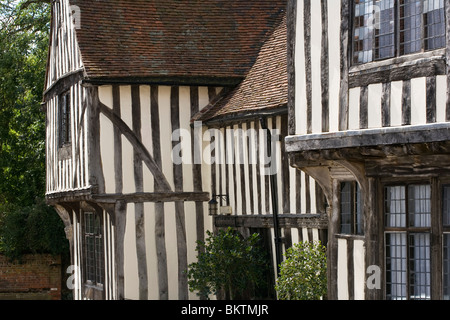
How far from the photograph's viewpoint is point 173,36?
15.7m

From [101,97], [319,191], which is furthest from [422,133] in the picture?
[101,97]

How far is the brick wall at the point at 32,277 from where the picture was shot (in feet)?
68.4

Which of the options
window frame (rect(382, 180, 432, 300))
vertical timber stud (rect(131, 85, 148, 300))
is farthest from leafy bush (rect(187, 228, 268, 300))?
window frame (rect(382, 180, 432, 300))

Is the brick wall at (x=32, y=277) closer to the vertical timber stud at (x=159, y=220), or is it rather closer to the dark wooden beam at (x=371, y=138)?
the vertical timber stud at (x=159, y=220)

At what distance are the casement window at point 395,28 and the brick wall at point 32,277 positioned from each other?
13.3 m

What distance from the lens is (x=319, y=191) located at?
489 inches

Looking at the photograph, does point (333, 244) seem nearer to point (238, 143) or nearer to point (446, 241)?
point (446, 241)

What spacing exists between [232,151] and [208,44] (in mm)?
2306

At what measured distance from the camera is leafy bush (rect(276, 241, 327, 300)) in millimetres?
11398

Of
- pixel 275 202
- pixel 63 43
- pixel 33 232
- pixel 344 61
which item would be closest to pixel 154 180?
pixel 275 202

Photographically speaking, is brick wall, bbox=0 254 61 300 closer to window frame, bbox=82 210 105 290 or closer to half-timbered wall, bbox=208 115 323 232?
window frame, bbox=82 210 105 290

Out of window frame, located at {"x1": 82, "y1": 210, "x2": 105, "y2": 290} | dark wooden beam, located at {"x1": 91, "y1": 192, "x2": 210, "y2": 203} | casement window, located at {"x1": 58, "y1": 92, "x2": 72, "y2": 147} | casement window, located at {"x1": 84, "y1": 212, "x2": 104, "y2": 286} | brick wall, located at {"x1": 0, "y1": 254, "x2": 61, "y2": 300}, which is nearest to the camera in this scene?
dark wooden beam, located at {"x1": 91, "y1": 192, "x2": 210, "y2": 203}

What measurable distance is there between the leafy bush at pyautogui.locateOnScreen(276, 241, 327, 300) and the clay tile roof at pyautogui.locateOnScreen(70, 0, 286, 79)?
4401mm

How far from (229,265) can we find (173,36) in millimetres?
4327
